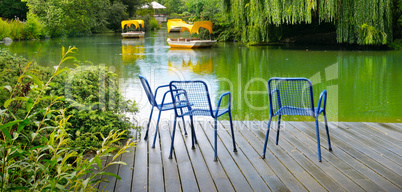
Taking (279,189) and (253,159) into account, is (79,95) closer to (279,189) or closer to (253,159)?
(253,159)

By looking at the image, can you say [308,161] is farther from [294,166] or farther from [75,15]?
[75,15]

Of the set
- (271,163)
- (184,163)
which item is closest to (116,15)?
(184,163)

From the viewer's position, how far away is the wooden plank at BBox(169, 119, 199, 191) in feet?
9.95

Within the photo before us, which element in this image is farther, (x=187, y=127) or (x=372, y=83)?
(x=372, y=83)

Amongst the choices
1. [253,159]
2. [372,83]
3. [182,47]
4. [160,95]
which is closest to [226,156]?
[253,159]

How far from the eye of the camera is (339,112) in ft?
21.6

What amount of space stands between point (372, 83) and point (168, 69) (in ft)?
19.8

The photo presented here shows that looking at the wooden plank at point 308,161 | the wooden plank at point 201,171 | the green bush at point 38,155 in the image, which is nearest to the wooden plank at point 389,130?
the wooden plank at point 308,161

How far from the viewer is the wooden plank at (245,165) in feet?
9.86

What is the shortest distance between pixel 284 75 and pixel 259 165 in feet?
25.2

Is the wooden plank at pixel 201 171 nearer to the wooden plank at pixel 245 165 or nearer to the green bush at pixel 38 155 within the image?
the wooden plank at pixel 245 165

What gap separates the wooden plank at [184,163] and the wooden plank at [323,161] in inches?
39.7

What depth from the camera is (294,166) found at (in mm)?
3398

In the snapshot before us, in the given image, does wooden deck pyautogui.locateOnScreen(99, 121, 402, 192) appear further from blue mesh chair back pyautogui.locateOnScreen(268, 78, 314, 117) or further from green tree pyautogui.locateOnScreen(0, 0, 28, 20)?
green tree pyautogui.locateOnScreen(0, 0, 28, 20)
